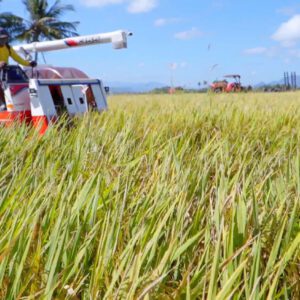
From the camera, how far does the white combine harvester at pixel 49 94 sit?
14.6 feet

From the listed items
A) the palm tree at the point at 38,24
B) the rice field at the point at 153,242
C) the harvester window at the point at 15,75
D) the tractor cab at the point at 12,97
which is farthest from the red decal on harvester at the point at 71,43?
the palm tree at the point at 38,24

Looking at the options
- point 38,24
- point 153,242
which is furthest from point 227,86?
point 153,242

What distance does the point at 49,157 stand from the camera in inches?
86.8

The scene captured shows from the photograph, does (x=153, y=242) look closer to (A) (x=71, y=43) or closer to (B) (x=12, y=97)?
(B) (x=12, y=97)

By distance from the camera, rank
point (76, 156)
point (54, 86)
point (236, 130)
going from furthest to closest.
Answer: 1. point (54, 86)
2. point (236, 130)
3. point (76, 156)

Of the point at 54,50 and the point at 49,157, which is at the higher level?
the point at 54,50

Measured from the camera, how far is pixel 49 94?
458 centimetres

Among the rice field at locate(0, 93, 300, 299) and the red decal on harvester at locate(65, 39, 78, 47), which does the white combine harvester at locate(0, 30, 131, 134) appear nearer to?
the red decal on harvester at locate(65, 39, 78, 47)

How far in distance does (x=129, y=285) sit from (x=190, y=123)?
2.43m

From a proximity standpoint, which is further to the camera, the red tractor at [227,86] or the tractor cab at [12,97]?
the red tractor at [227,86]

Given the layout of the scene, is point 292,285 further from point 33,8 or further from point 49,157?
point 33,8

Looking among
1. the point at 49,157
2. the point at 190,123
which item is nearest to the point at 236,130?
the point at 190,123

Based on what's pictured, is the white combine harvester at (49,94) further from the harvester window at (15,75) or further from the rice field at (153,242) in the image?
the rice field at (153,242)

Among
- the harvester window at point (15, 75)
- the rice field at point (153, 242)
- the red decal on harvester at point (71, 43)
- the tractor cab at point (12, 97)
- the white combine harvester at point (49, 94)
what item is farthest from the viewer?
the red decal on harvester at point (71, 43)
